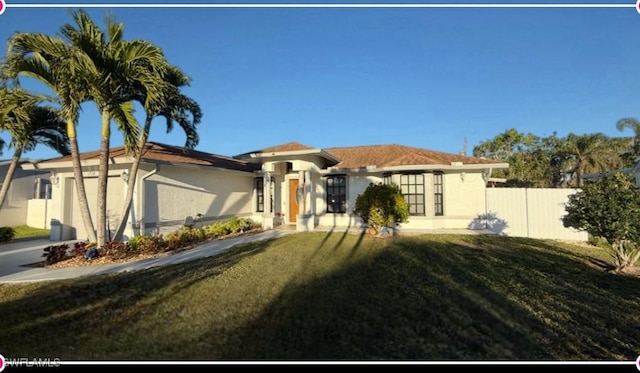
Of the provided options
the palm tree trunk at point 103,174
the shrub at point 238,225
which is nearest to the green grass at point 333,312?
the palm tree trunk at point 103,174

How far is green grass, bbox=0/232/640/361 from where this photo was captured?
3889mm

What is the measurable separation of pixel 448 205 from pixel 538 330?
35.0 ft

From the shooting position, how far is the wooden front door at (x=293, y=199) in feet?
52.8

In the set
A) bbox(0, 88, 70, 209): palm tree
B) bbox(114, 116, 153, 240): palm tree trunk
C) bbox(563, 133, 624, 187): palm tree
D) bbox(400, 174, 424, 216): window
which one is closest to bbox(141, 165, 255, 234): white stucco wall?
bbox(114, 116, 153, 240): palm tree trunk

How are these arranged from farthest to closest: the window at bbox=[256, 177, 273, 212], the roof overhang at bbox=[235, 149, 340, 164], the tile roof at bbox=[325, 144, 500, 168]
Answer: the window at bbox=[256, 177, 273, 212] < the tile roof at bbox=[325, 144, 500, 168] < the roof overhang at bbox=[235, 149, 340, 164]

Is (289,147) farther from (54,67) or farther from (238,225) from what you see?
(54,67)

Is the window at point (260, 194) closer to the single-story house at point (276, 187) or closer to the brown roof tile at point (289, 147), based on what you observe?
the single-story house at point (276, 187)

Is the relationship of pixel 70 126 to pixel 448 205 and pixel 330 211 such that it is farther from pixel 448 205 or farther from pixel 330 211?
pixel 448 205

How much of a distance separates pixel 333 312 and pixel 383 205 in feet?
25.4

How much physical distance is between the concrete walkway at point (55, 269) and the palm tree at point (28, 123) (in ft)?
8.15

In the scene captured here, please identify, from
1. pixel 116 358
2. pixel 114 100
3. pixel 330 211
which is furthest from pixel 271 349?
pixel 330 211

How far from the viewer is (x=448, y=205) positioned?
1474 centimetres

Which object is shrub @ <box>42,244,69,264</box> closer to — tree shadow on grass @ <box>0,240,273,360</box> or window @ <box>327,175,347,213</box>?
tree shadow on grass @ <box>0,240,273,360</box>

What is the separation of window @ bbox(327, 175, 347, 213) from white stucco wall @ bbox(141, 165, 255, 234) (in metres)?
4.23
